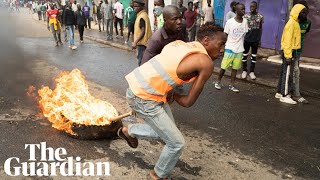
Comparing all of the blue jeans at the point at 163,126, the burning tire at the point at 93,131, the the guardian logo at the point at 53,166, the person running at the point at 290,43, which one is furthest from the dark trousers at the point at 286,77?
the the guardian logo at the point at 53,166

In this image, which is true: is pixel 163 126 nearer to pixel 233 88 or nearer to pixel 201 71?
pixel 201 71

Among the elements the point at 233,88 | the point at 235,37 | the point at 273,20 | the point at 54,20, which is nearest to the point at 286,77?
the point at 233,88

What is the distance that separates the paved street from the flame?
27 cm

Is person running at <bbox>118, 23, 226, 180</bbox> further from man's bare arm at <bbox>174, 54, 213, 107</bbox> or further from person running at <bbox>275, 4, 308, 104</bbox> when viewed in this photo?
person running at <bbox>275, 4, 308, 104</bbox>

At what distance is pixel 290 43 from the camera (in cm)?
628

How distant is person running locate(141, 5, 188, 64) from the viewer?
5012 millimetres

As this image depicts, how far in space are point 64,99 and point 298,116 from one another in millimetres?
4258

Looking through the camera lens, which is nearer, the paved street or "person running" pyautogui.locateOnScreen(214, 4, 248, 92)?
the paved street

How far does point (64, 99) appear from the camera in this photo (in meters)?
4.87

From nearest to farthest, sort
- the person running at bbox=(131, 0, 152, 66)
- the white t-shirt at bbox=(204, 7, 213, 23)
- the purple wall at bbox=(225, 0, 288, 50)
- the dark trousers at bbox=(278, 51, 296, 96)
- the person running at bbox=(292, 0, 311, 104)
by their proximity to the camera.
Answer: the person running at bbox=(292, 0, 311, 104) < the dark trousers at bbox=(278, 51, 296, 96) < the person running at bbox=(131, 0, 152, 66) < the purple wall at bbox=(225, 0, 288, 50) < the white t-shirt at bbox=(204, 7, 213, 23)

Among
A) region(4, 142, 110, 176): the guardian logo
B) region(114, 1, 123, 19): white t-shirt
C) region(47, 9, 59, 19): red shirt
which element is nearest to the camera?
region(4, 142, 110, 176): the guardian logo

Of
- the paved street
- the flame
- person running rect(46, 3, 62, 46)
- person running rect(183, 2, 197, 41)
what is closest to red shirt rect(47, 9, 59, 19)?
person running rect(46, 3, 62, 46)

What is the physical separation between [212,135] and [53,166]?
7.90 feet

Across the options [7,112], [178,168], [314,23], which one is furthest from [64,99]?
[314,23]
